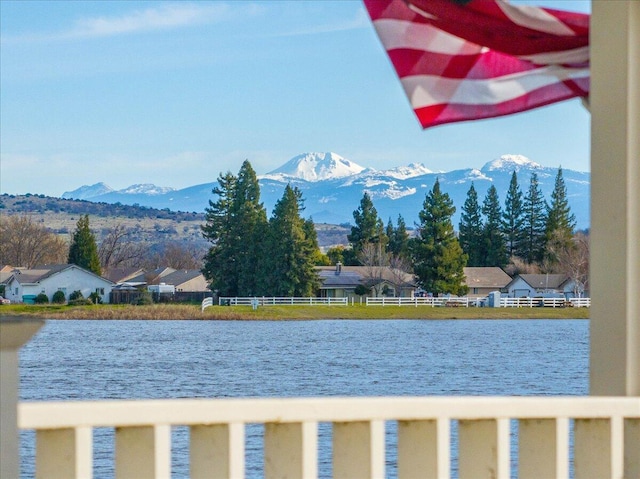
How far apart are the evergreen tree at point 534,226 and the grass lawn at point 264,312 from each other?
15.0m

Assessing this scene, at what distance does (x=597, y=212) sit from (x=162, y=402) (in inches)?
48.5

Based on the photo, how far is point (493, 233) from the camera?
264 ft

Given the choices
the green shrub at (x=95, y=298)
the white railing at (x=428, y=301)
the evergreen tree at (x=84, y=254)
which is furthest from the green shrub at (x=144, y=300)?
the white railing at (x=428, y=301)

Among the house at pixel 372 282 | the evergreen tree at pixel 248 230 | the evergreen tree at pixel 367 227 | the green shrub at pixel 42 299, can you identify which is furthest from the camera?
the evergreen tree at pixel 367 227

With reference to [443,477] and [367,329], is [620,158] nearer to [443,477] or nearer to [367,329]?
[443,477]

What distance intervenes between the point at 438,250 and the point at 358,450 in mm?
65823

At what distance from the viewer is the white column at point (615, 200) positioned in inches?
101

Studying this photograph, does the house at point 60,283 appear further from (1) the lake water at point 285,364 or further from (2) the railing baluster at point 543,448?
(2) the railing baluster at point 543,448

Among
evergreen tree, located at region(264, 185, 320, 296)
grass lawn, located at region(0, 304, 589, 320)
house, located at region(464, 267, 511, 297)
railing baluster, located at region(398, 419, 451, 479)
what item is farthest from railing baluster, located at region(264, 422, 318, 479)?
house, located at region(464, 267, 511, 297)

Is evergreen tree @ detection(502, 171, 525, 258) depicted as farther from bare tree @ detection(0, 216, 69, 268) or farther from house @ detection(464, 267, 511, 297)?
bare tree @ detection(0, 216, 69, 268)

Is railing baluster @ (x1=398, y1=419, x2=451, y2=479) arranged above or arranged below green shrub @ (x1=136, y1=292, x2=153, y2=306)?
above

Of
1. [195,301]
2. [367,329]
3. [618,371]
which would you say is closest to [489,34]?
[618,371]

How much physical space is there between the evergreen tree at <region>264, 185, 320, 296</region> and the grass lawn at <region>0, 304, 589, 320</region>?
2.12 m

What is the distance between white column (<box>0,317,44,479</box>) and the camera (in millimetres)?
1954
